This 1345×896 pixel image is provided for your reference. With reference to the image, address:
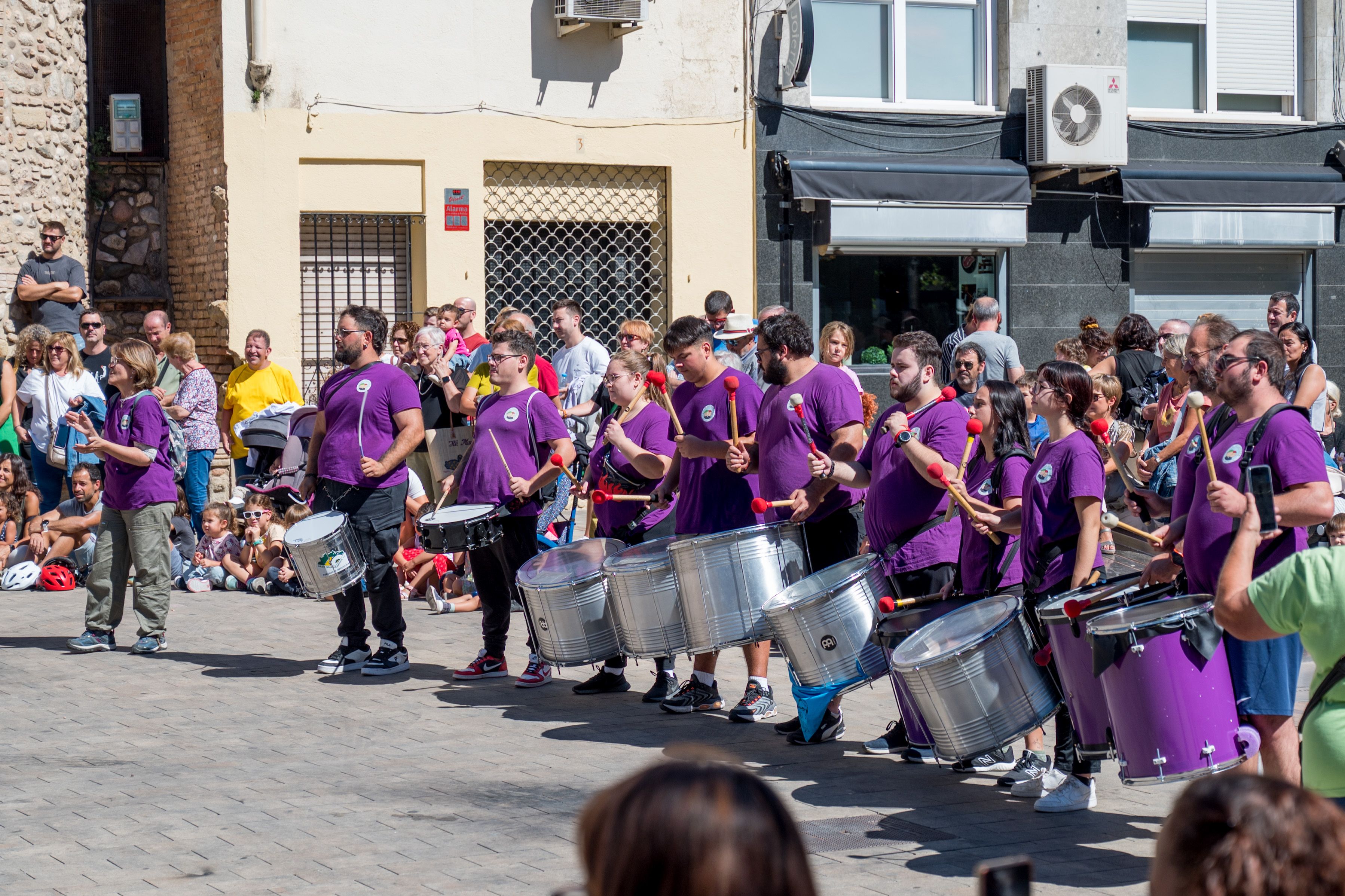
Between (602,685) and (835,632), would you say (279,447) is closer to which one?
(602,685)

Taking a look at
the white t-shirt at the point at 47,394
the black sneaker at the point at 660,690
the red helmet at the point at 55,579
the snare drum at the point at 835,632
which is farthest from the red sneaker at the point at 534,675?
the white t-shirt at the point at 47,394

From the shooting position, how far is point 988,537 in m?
6.74

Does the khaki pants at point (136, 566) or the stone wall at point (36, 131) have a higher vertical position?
the stone wall at point (36, 131)

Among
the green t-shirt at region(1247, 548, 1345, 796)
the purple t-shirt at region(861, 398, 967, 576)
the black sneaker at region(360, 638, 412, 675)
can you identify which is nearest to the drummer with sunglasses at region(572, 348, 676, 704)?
the black sneaker at region(360, 638, 412, 675)

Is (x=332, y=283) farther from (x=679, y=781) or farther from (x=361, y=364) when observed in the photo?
(x=679, y=781)

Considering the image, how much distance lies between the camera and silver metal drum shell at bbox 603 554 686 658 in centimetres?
764

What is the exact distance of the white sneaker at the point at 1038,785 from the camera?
6.34 m

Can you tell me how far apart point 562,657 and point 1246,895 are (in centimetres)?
629

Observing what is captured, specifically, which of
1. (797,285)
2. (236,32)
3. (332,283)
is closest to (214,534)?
(332,283)

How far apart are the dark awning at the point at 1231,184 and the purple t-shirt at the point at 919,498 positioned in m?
9.89

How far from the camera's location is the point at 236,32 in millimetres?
14641

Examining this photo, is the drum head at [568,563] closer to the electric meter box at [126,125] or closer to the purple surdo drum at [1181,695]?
the purple surdo drum at [1181,695]

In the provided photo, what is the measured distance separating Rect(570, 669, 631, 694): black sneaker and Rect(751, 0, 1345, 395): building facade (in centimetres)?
730

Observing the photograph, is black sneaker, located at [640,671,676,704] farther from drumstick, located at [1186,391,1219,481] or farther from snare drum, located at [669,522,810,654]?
drumstick, located at [1186,391,1219,481]
